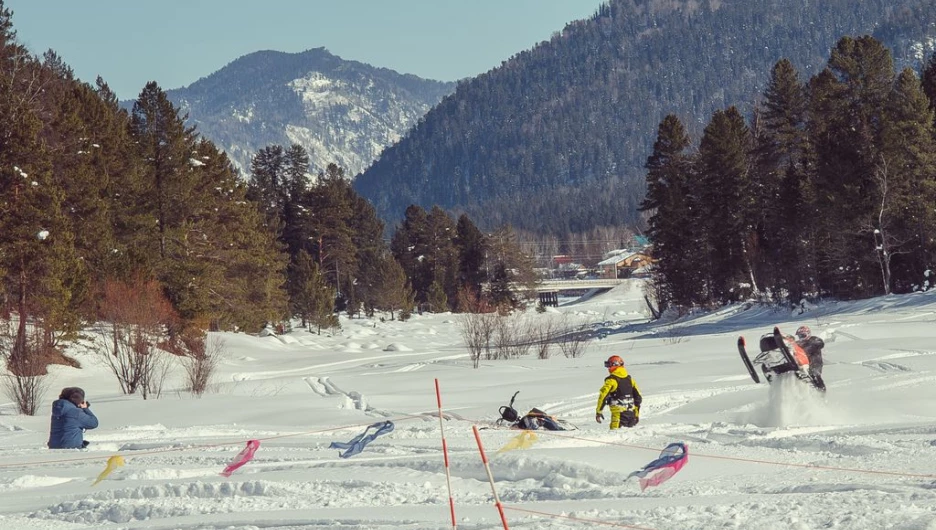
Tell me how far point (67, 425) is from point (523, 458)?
7.87m

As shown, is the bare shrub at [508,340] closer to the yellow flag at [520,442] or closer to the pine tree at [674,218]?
the pine tree at [674,218]

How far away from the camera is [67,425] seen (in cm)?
1399

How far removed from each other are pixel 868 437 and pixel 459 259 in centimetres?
8064

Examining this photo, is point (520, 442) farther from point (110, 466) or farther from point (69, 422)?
point (69, 422)

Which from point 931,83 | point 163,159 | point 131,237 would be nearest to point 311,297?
point 163,159

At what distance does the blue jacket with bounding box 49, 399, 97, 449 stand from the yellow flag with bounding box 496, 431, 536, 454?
6702 mm

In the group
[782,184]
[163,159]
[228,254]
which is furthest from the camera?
[782,184]

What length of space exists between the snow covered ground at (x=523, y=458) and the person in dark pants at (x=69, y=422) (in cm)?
37

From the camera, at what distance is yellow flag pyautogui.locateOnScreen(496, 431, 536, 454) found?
10.7 metres

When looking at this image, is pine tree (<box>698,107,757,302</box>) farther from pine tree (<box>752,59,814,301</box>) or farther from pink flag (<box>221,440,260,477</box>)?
pink flag (<box>221,440,260,477</box>)

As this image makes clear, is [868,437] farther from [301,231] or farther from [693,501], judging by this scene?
[301,231]

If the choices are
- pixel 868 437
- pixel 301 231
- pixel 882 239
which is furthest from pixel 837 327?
pixel 301 231

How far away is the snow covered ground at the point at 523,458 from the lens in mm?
7203

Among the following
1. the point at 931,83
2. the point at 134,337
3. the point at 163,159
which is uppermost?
the point at 931,83
